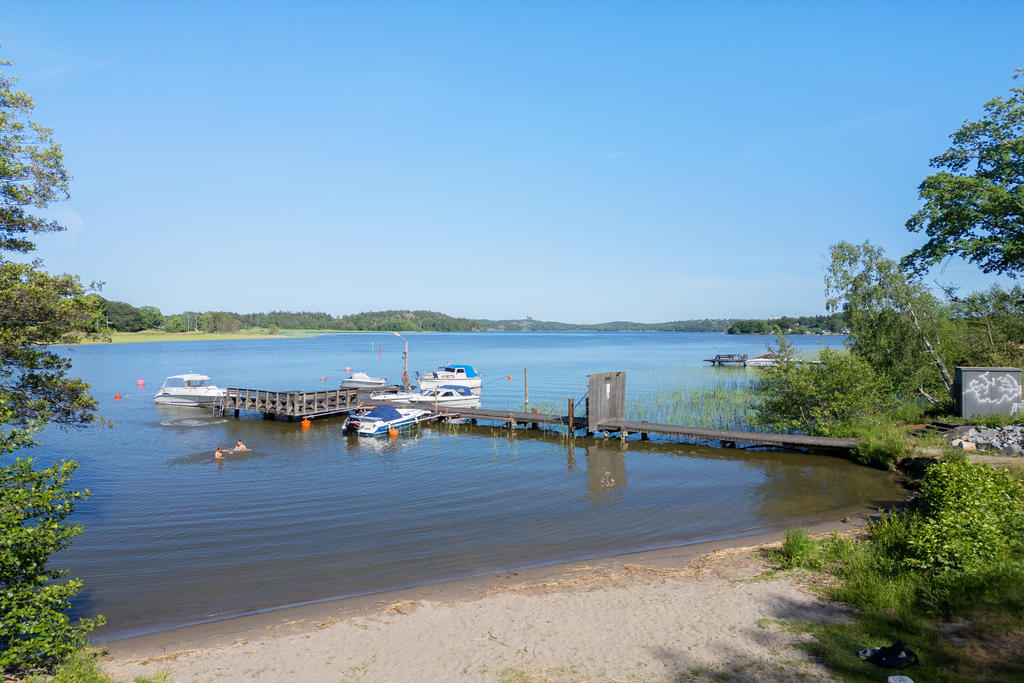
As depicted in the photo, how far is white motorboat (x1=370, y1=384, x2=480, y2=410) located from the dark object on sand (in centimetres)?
2658

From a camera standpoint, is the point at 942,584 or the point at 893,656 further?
the point at 942,584

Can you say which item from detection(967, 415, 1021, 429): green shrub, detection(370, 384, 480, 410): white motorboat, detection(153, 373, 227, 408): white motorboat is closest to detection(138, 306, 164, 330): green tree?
detection(153, 373, 227, 408): white motorboat

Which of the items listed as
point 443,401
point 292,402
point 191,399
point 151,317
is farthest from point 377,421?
point 151,317

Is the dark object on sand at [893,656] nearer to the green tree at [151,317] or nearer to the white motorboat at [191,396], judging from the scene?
the white motorboat at [191,396]

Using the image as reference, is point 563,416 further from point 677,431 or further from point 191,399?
point 191,399

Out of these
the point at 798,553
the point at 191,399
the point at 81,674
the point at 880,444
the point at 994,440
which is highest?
the point at 994,440

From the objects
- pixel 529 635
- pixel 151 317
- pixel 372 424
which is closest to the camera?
pixel 529 635

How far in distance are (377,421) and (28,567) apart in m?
21.4

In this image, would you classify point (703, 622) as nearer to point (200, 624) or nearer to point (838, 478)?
point (200, 624)

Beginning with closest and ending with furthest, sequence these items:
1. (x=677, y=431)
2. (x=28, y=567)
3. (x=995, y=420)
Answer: (x=28, y=567) < (x=995, y=420) < (x=677, y=431)

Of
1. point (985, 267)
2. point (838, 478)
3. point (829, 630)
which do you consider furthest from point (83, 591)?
point (985, 267)

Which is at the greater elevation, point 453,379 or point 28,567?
point 28,567

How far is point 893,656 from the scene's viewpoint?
631cm

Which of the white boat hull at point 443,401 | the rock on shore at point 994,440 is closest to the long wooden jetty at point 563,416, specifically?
the white boat hull at point 443,401
